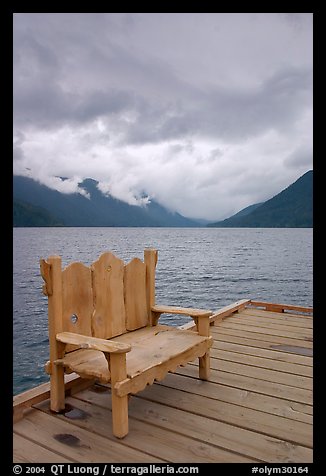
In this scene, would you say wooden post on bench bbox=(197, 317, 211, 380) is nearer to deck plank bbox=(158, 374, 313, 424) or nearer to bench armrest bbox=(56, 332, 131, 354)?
deck plank bbox=(158, 374, 313, 424)

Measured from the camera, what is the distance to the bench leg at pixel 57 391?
292cm

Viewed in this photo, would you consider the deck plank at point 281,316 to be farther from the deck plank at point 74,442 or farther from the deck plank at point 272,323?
the deck plank at point 74,442

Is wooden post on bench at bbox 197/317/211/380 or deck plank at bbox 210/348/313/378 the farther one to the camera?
deck plank at bbox 210/348/313/378

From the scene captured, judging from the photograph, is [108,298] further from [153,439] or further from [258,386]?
[258,386]

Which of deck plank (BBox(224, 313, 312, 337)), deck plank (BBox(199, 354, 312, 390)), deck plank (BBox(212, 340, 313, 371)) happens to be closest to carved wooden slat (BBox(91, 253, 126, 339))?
deck plank (BBox(199, 354, 312, 390))

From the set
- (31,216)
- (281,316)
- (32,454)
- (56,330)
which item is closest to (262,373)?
(56,330)

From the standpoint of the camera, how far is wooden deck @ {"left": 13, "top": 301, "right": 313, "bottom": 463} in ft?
7.74

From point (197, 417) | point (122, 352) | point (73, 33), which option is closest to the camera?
point (73, 33)
